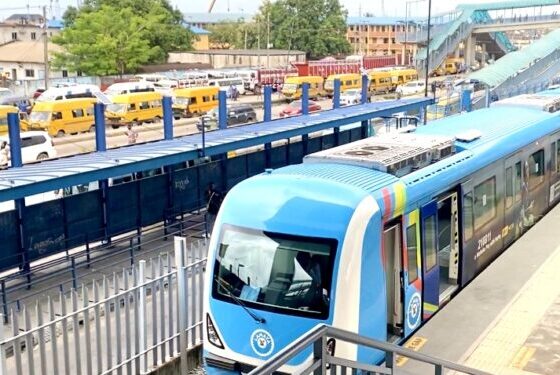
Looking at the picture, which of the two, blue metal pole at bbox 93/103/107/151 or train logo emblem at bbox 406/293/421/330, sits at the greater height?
blue metal pole at bbox 93/103/107/151

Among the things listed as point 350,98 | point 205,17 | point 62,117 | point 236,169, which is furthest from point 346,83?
point 205,17

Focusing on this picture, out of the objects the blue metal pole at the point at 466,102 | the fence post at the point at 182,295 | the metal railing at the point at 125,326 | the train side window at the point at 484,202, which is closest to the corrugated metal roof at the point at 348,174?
the fence post at the point at 182,295

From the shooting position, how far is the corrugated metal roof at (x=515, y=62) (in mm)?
43188

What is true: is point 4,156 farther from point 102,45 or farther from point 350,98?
point 102,45

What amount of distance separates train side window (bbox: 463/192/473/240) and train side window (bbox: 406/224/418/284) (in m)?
1.81

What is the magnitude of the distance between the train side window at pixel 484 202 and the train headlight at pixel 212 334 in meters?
4.59

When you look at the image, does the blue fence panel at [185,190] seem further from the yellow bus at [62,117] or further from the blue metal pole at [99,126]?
the yellow bus at [62,117]

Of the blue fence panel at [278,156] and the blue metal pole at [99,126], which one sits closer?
the blue metal pole at [99,126]

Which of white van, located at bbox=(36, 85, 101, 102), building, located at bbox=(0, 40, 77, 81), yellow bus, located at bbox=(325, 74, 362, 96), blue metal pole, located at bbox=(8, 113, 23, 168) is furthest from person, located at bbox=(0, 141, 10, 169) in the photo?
building, located at bbox=(0, 40, 77, 81)

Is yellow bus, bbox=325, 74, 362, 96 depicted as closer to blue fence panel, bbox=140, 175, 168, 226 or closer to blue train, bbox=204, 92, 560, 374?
blue fence panel, bbox=140, 175, 168, 226

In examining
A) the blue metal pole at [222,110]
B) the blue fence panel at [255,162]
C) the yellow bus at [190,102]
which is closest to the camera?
the blue fence panel at [255,162]

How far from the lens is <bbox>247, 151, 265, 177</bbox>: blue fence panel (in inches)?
793

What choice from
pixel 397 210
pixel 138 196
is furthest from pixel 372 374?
pixel 138 196

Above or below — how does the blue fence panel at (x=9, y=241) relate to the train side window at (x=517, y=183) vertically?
below
